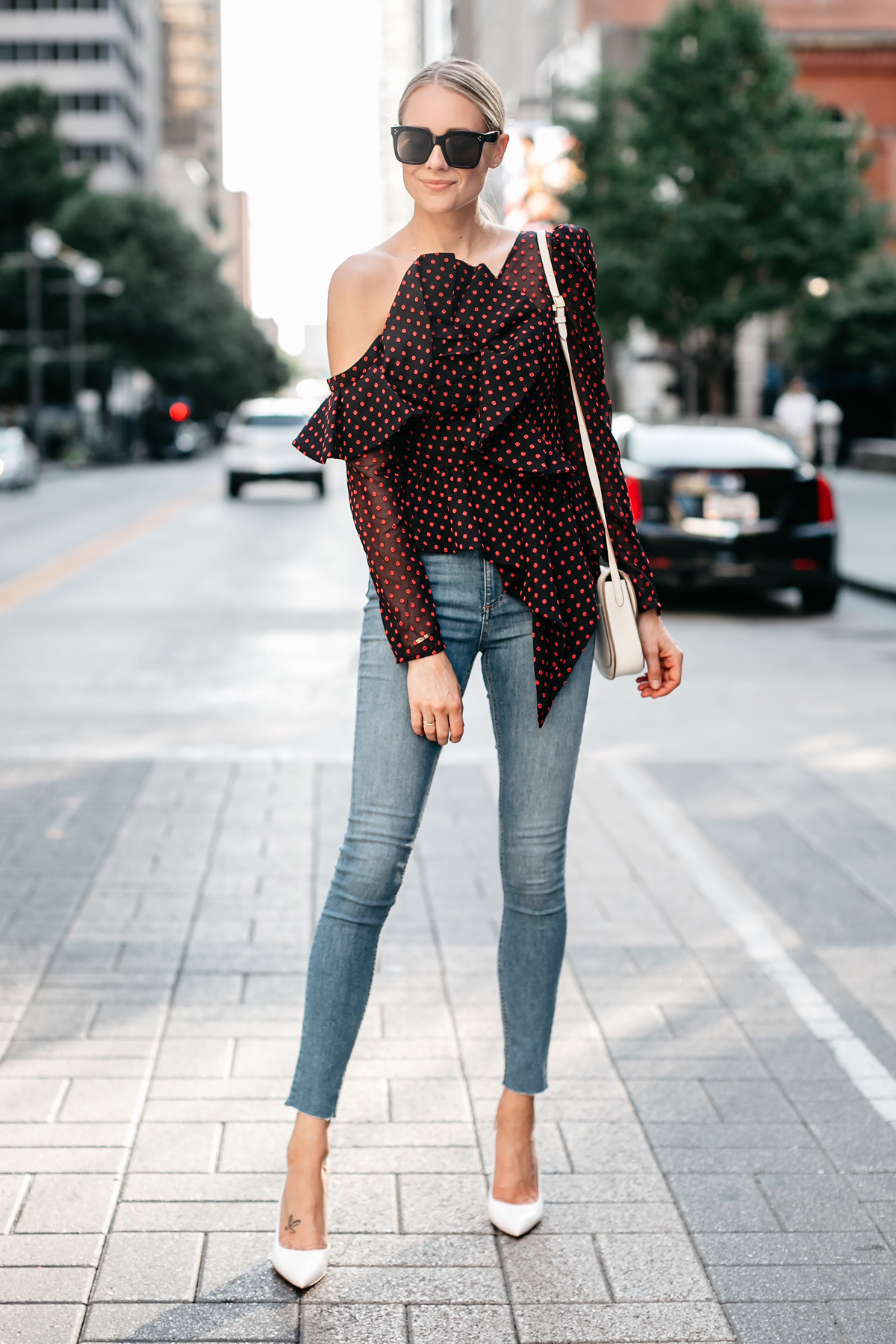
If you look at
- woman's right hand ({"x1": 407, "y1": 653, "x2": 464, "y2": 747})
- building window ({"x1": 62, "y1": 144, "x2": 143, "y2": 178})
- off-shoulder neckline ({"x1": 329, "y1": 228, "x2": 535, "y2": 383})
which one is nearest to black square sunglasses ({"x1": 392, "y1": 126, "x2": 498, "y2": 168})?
off-shoulder neckline ({"x1": 329, "y1": 228, "x2": 535, "y2": 383})

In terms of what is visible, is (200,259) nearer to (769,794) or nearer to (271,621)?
(271,621)

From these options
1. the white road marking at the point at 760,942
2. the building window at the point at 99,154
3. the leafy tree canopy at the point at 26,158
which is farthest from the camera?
the building window at the point at 99,154

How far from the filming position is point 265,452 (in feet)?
103

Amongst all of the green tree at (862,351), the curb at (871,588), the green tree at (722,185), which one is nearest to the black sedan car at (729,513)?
the curb at (871,588)

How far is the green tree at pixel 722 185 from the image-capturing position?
105 feet

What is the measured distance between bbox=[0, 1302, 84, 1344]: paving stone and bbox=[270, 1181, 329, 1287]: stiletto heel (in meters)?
0.33

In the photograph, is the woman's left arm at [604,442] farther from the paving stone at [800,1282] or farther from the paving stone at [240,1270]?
the paving stone at [240,1270]

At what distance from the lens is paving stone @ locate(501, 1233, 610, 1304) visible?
9.15ft

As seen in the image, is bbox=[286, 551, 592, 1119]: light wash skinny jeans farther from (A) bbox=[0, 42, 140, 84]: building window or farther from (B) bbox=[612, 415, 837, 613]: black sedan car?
(A) bbox=[0, 42, 140, 84]: building window

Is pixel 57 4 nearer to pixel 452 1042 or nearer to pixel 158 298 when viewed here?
pixel 158 298

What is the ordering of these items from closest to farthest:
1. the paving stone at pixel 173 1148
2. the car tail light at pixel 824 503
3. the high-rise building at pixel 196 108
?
the paving stone at pixel 173 1148 → the car tail light at pixel 824 503 → the high-rise building at pixel 196 108

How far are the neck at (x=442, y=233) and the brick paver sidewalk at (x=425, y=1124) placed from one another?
1.70 meters

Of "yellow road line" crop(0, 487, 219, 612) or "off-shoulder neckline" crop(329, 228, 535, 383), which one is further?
"yellow road line" crop(0, 487, 219, 612)

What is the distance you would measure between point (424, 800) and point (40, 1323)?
102 centimetres
